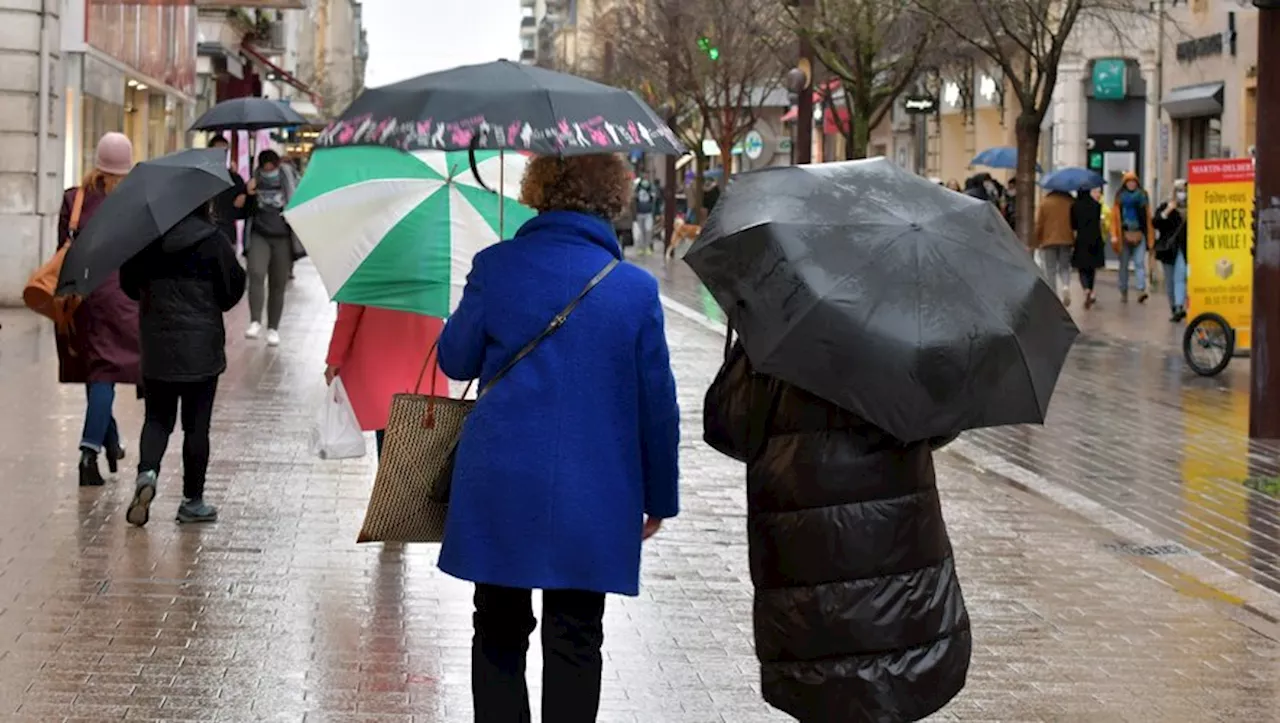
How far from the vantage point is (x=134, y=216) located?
29.8ft

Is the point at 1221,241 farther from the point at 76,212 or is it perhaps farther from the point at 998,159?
the point at 998,159

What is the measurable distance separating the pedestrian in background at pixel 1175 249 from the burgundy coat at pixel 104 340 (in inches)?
634

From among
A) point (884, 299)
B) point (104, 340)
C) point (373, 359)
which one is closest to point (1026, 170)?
point (104, 340)

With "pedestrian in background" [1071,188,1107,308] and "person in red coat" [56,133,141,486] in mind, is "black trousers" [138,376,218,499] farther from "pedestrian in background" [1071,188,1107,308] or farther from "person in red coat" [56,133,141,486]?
"pedestrian in background" [1071,188,1107,308]

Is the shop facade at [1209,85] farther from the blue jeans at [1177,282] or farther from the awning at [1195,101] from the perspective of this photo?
the blue jeans at [1177,282]

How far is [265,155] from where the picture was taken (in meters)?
21.7

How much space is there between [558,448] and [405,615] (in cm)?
316

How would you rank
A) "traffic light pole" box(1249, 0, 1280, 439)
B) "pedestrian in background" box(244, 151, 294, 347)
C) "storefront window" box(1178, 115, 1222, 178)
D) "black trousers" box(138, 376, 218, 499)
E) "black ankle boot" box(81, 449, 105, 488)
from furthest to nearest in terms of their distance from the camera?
"storefront window" box(1178, 115, 1222, 178) < "pedestrian in background" box(244, 151, 294, 347) < "traffic light pole" box(1249, 0, 1280, 439) < "black ankle boot" box(81, 449, 105, 488) < "black trousers" box(138, 376, 218, 499)

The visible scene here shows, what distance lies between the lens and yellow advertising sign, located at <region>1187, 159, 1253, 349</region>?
19.0 metres

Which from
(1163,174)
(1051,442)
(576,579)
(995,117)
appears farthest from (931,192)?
(995,117)

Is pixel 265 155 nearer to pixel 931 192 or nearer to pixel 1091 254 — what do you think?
pixel 1091 254

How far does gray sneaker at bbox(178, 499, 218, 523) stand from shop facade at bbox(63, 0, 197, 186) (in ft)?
58.6

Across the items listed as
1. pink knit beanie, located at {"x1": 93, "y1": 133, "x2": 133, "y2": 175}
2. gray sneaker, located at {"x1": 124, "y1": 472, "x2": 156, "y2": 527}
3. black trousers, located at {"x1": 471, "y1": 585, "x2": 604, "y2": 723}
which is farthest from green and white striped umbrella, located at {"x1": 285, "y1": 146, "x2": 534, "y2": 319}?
pink knit beanie, located at {"x1": 93, "y1": 133, "x2": 133, "y2": 175}

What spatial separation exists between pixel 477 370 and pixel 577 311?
1.07ft
